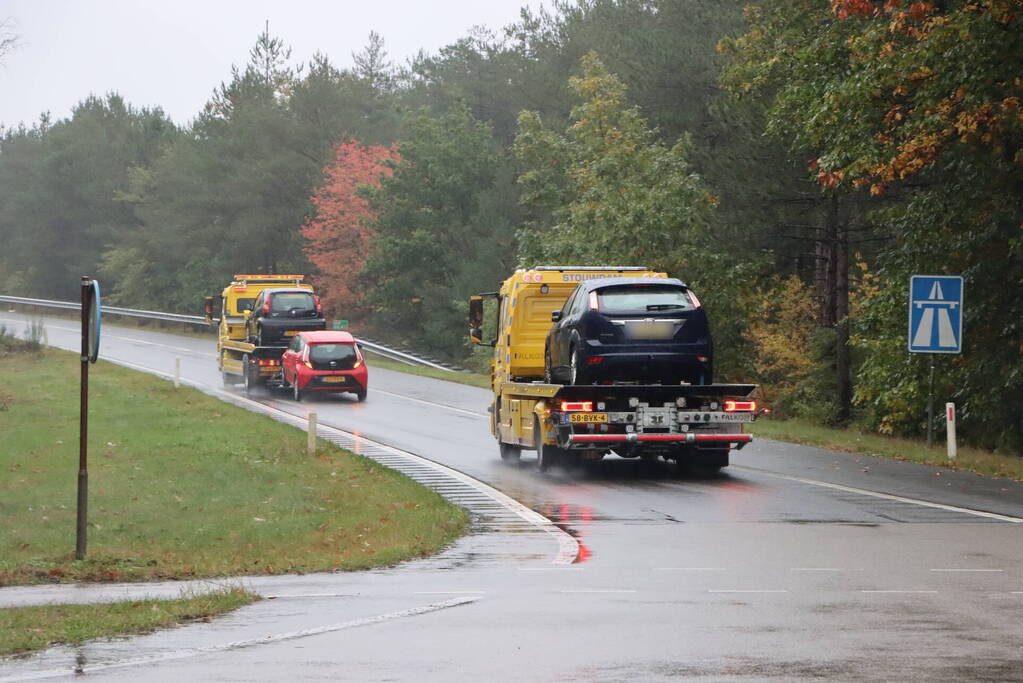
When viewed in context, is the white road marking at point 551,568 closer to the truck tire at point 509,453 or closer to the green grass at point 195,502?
the green grass at point 195,502

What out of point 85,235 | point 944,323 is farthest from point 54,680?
point 85,235

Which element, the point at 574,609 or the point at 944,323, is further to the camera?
the point at 944,323

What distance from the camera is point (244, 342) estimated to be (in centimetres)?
4247

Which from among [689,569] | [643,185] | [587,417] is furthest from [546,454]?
[643,185]

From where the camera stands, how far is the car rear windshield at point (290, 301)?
4184 centimetres

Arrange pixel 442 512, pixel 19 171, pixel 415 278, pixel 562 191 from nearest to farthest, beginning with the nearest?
pixel 442 512
pixel 562 191
pixel 415 278
pixel 19 171

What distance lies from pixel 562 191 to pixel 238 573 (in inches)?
1815

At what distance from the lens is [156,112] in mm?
111875

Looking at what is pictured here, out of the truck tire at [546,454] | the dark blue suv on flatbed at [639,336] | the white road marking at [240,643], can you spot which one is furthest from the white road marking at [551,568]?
the truck tire at [546,454]

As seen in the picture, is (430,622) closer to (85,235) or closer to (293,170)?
(293,170)

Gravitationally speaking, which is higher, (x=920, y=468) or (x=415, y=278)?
(x=415, y=278)

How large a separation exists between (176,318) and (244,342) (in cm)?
2573

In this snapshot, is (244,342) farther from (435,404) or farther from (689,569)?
(689,569)

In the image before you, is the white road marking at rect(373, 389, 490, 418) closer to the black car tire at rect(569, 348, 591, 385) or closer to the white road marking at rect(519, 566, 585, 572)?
the black car tire at rect(569, 348, 591, 385)
